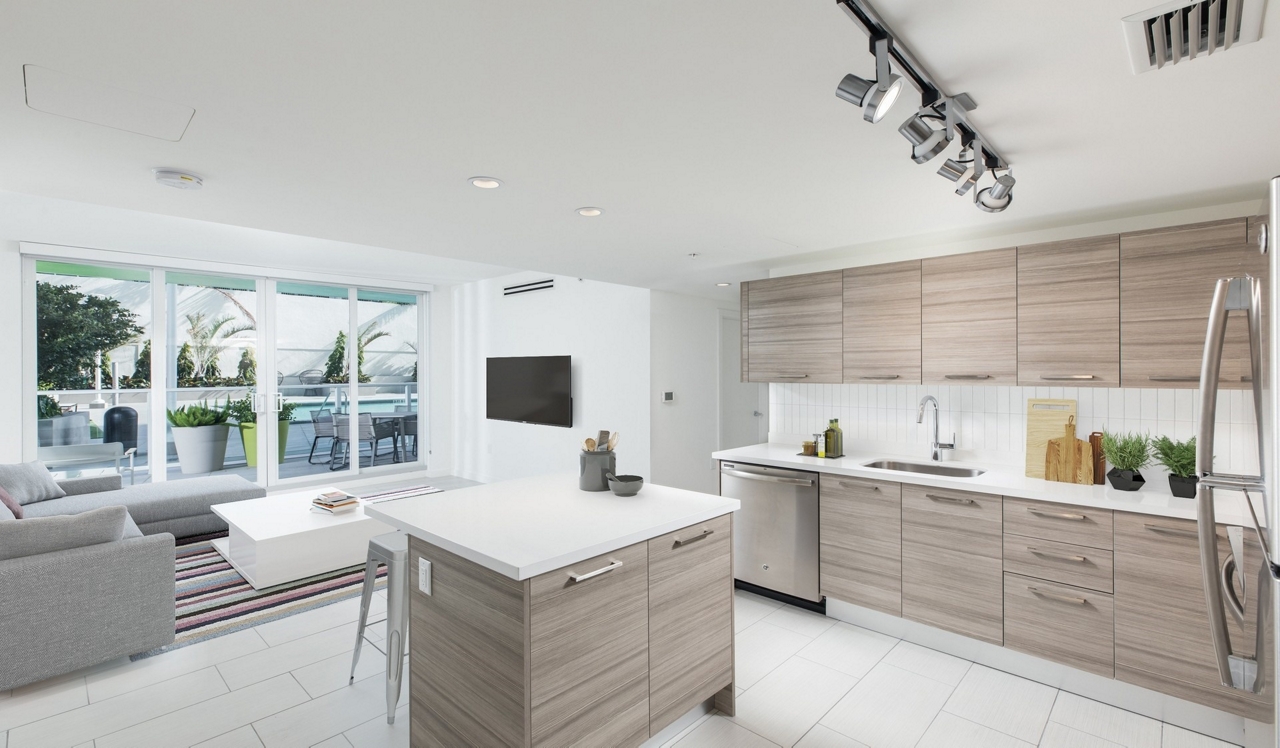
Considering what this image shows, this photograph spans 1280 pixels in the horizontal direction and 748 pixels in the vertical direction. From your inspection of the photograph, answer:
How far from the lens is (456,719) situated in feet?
6.31

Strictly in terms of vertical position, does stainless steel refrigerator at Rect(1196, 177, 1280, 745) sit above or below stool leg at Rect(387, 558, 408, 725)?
above

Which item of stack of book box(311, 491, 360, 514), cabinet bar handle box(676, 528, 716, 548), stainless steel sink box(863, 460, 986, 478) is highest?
stainless steel sink box(863, 460, 986, 478)

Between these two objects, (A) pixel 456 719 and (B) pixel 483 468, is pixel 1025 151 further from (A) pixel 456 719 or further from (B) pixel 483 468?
(B) pixel 483 468

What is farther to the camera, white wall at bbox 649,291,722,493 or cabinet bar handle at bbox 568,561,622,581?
white wall at bbox 649,291,722,493

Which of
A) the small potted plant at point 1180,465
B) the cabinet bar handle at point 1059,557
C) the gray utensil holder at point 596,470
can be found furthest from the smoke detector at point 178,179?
the small potted plant at point 1180,465

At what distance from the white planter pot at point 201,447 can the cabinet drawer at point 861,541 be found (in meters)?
6.07

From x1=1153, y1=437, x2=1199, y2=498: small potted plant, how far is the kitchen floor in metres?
0.99

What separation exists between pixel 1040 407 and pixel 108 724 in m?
4.60

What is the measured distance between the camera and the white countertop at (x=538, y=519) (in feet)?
5.76

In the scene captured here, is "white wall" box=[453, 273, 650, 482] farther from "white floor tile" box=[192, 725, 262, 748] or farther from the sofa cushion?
"white floor tile" box=[192, 725, 262, 748]

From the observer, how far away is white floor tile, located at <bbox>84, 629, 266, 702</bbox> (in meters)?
2.61

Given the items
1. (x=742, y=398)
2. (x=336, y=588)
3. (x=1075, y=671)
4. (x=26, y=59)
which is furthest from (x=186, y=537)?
(x=1075, y=671)

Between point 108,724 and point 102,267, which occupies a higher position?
point 102,267

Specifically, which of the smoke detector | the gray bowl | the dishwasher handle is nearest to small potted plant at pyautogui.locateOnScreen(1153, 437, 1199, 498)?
the dishwasher handle
